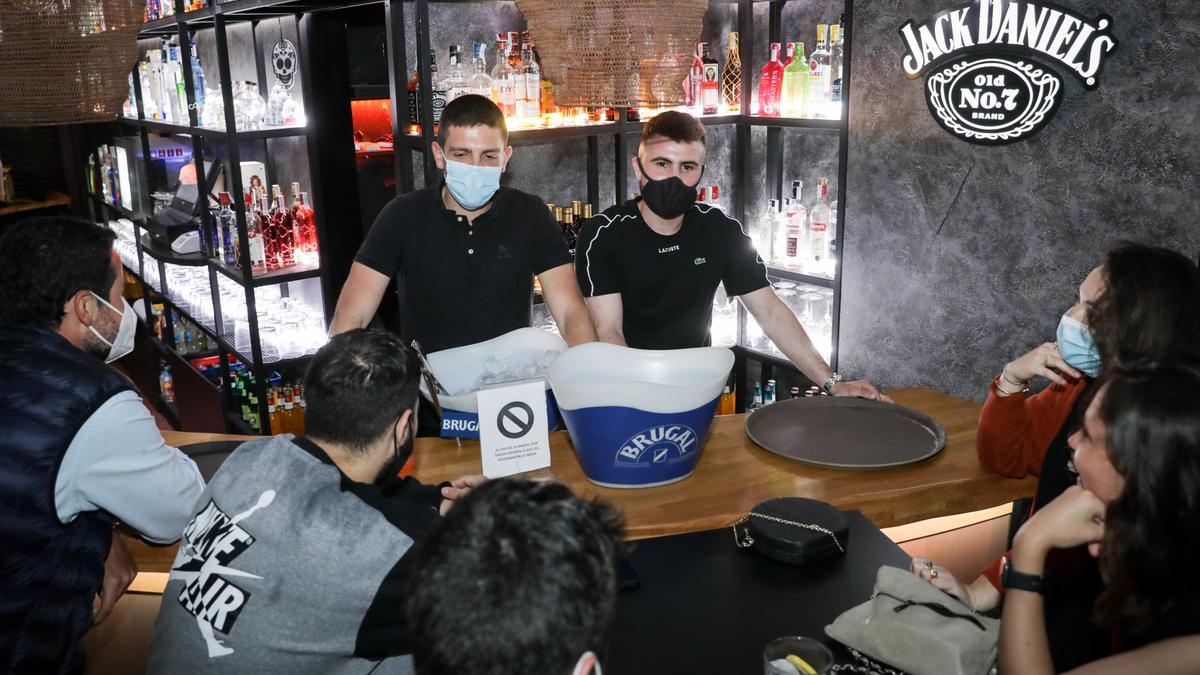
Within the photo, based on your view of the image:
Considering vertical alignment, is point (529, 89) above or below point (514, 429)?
above

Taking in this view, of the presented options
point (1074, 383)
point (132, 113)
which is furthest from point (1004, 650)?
point (132, 113)

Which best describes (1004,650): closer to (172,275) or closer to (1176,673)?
(1176,673)

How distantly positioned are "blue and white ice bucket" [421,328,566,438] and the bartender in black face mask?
69 cm

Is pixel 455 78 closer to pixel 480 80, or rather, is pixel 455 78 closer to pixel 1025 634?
pixel 480 80

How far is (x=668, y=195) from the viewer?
119 inches

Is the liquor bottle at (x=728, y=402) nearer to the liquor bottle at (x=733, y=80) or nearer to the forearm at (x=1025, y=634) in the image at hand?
Answer: the liquor bottle at (x=733, y=80)

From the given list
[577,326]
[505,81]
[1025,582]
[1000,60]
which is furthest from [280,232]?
[1025,582]

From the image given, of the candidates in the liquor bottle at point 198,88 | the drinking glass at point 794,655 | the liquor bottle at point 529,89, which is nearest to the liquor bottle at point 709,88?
the liquor bottle at point 529,89

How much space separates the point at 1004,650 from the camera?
56.3 inches

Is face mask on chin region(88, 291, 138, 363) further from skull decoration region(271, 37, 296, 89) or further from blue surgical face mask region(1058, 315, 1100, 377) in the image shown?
skull decoration region(271, 37, 296, 89)

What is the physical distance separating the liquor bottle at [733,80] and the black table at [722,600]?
2.96m

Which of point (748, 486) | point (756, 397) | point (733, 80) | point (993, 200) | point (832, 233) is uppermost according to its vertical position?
point (733, 80)

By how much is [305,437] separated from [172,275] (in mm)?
5152

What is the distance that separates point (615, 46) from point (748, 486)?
106cm
